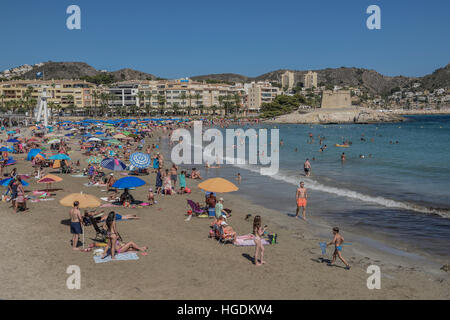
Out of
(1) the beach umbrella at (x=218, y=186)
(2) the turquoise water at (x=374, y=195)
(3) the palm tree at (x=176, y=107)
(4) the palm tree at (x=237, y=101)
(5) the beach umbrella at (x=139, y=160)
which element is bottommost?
(2) the turquoise water at (x=374, y=195)

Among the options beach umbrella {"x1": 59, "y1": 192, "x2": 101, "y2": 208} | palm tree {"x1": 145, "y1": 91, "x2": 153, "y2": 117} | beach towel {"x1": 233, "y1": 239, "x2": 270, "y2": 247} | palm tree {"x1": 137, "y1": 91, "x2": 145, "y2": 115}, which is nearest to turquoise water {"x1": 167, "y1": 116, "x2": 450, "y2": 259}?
beach towel {"x1": 233, "y1": 239, "x2": 270, "y2": 247}

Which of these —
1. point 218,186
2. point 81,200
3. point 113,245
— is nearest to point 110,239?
point 113,245

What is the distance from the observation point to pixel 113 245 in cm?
926

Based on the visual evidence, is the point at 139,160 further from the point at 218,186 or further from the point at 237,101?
the point at 237,101

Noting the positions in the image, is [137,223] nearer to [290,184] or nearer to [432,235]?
[432,235]

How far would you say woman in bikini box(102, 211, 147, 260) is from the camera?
30.2 feet

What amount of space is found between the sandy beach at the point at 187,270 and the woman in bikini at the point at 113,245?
12.7 inches

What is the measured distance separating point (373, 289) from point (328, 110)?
124m

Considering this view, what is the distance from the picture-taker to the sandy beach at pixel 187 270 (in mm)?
7562

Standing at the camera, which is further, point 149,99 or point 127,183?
point 149,99

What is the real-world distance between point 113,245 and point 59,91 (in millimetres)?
127034

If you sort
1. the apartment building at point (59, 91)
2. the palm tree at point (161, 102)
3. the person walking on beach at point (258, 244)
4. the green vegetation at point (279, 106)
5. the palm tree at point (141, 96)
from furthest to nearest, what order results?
the palm tree at point (161, 102)
the palm tree at point (141, 96)
the green vegetation at point (279, 106)
the apartment building at point (59, 91)
the person walking on beach at point (258, 244)

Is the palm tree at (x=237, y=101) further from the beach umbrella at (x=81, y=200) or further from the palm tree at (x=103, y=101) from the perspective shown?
the beach umbrella at (x=81, y=200)

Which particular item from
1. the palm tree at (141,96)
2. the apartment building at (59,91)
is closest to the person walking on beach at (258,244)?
the apartment building at (59,91)
